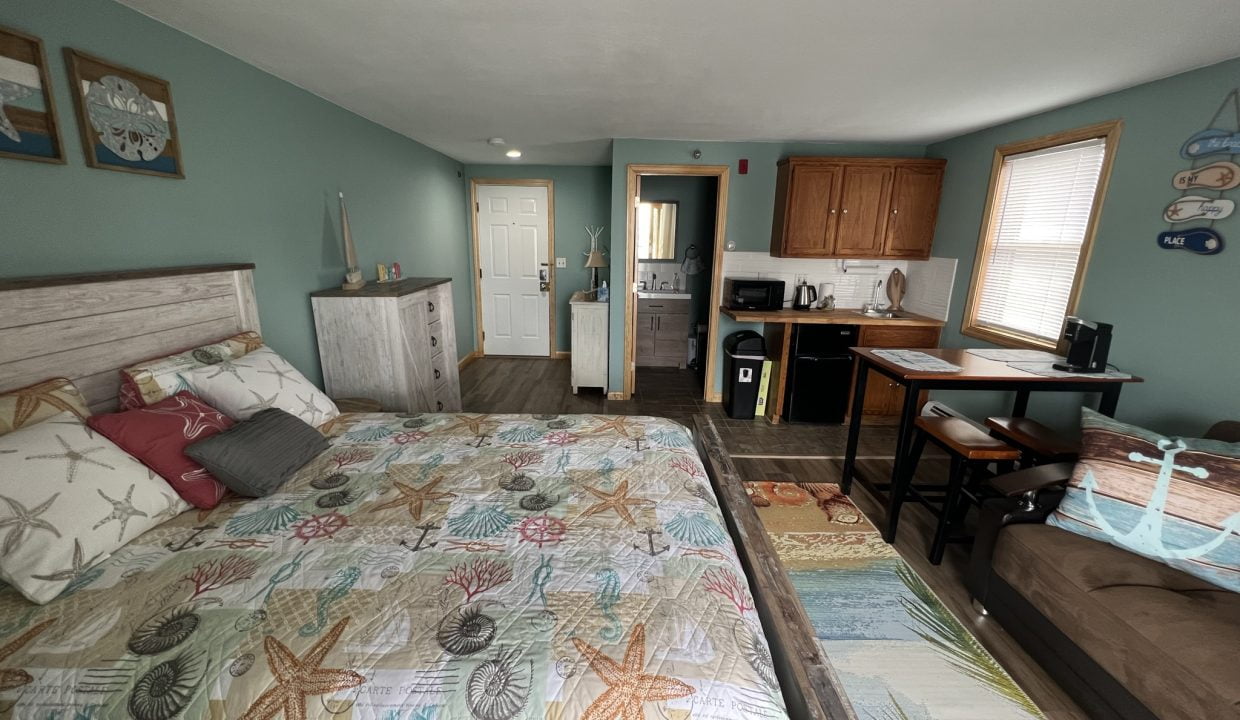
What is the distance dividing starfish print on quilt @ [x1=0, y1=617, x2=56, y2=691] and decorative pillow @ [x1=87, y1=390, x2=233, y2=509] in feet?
1.52

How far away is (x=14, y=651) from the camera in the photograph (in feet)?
3.05

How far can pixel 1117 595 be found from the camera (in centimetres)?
147

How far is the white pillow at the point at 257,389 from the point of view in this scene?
5.75 ft

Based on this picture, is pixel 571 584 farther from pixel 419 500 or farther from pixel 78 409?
pixel 78 409

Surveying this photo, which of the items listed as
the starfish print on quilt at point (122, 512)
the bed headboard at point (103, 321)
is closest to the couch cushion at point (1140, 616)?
the starfish print on quilt at point (122, 512)

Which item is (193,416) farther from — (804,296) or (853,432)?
(804,296)

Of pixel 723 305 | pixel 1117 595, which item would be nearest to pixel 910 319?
pixel 723 305

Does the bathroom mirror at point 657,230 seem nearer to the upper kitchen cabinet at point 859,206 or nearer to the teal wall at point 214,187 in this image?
the upper kitchen cabinet at point 859,206

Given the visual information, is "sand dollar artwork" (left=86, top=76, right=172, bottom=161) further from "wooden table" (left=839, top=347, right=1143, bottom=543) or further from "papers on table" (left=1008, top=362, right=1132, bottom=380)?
"papers on table" (left=1008, top=362, right=1132, bottom=380)

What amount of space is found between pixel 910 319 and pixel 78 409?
478 centimetres

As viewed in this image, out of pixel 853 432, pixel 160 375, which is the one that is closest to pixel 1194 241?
pixel 853 432

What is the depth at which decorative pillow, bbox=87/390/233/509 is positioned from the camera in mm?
1393

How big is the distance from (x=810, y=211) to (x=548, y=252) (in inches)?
119

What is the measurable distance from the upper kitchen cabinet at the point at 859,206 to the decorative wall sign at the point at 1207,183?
67.3 inches
